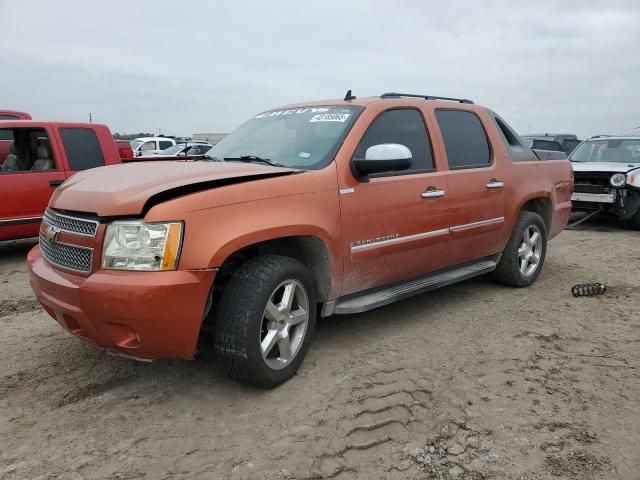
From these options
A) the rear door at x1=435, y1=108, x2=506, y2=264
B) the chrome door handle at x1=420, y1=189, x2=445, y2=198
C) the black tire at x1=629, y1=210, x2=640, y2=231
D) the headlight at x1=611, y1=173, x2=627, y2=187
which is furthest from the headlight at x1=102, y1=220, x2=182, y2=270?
Result: the black tire at x1=629, y1=210, x2=640, y2=231

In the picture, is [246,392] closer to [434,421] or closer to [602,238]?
[434,421]

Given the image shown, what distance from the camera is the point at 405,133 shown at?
13.5 feet

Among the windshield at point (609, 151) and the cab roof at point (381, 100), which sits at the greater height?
the cab roof at point (381, 100)

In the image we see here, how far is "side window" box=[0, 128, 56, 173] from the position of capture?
6.69 metres

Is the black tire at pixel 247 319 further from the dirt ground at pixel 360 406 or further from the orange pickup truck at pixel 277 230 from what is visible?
the dirt ground at pixel 360 406

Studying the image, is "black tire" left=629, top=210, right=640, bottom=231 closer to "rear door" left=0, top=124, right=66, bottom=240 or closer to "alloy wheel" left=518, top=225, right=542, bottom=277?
"alloy wheel" left=518, top=225, right=542, bottom=277

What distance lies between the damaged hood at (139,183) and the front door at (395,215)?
60cm

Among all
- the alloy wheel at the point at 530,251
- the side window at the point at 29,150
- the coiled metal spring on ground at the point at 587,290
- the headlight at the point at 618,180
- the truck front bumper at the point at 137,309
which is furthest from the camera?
the headlight at the point at 618,180

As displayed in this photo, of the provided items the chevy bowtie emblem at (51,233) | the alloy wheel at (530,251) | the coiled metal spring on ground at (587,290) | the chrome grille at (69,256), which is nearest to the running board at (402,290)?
the alloy wheel at (530,251)

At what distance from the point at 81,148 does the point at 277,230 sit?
517 centimetres

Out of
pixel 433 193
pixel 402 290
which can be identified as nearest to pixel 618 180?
pixel 433 193

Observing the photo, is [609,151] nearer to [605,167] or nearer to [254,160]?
[605,167]

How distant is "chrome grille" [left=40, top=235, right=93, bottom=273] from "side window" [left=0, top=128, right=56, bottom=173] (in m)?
4.21

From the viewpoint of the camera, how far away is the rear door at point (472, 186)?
439 centimetres
